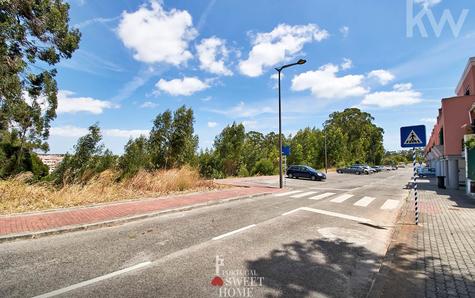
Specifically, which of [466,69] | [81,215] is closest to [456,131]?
[466,69]

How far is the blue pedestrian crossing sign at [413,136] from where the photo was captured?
26.7 ft

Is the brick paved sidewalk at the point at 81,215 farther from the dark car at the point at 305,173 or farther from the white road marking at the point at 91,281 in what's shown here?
the dark car at the point at 305,173

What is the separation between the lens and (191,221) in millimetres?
7973

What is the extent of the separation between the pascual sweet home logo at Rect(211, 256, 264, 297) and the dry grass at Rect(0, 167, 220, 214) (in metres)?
7.54

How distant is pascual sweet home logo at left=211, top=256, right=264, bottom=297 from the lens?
12.3ft

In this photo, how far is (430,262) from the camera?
4.88 metres

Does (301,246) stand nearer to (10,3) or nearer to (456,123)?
(10,3)

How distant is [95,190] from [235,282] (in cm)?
949

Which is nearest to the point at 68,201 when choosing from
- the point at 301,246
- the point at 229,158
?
the point at 301,246

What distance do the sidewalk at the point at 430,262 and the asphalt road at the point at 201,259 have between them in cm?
33

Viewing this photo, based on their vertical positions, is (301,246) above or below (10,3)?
below

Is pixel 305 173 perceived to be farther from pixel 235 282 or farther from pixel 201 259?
pixel 235 282

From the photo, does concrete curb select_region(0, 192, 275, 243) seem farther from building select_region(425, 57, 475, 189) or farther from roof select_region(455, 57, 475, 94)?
roof select_region(455, 57, 475, 94)

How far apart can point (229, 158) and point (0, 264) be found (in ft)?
86.3
